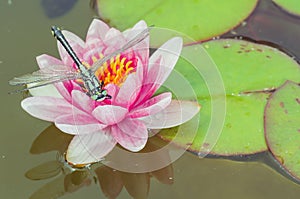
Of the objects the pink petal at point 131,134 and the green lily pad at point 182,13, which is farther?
the green lily pad at point 182,13

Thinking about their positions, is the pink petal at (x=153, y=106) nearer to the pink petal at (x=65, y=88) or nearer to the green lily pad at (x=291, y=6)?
the pink petal at (x=65, y=88)

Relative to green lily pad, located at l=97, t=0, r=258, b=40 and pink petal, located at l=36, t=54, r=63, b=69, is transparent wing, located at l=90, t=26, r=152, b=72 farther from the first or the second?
green lily pad, located at l=97, t=0, r=258, b=40

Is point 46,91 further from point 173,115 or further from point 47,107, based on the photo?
point 173,115

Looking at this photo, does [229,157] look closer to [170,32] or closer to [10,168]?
[170,32]

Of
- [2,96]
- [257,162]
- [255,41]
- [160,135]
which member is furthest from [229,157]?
[2,96]

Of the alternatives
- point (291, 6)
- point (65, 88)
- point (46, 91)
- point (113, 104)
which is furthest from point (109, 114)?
point (291, 6)

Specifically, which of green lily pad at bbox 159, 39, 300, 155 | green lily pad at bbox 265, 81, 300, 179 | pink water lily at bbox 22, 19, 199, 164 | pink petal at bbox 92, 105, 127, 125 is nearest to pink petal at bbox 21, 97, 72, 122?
pink water lily at bbox 22, 19, 199, 164

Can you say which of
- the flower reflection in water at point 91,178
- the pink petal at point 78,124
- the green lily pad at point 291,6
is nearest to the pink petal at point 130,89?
the pink petal at point 78,124
